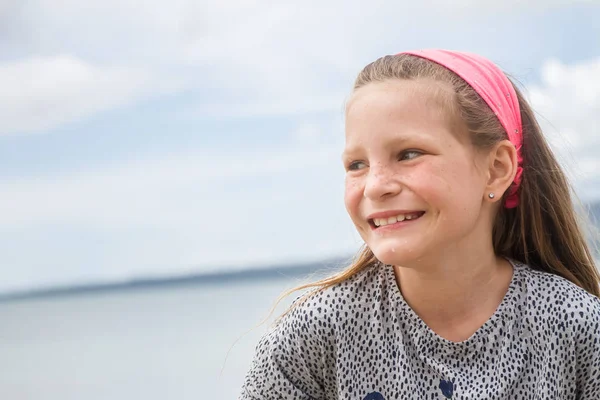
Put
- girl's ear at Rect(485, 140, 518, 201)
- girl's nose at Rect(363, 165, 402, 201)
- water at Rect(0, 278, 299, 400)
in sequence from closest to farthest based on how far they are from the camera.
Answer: girl's nose at Rect(363, 165, 402, 201), girl's ear at Rect(485, 140, 518, 201), water at Rect(0, 278, 299, 400)

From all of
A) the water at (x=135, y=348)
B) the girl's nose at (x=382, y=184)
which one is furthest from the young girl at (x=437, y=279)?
the water at (x=135, y=348)

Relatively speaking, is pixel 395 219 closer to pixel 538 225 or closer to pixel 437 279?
pixel 437 279

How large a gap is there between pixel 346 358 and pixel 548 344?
15.1 inches

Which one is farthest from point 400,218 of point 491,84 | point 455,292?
point 491,84

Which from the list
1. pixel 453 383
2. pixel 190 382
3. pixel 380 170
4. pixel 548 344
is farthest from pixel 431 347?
pixel 190 382

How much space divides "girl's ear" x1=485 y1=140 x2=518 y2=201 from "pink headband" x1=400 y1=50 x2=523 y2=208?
3 cm

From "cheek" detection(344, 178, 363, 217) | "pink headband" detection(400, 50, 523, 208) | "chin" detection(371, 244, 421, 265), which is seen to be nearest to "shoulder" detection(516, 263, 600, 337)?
"pink headband" detection(400, 50, 523, 208)

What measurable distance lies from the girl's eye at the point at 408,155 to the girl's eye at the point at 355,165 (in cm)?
8

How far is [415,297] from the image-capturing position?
5.53 feet

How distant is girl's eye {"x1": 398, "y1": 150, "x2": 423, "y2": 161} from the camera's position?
154cm

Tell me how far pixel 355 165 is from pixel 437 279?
0.27m

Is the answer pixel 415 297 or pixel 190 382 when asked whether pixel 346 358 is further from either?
pixel 190 382

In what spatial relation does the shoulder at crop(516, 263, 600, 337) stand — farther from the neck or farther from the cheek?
the cheek

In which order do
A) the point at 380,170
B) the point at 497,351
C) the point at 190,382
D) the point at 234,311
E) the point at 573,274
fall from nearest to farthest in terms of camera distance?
1. the point at 380,170
2. the point at 497,351
3. the point at 573,274
4. the point at 190,382
5. the point at 234,311
